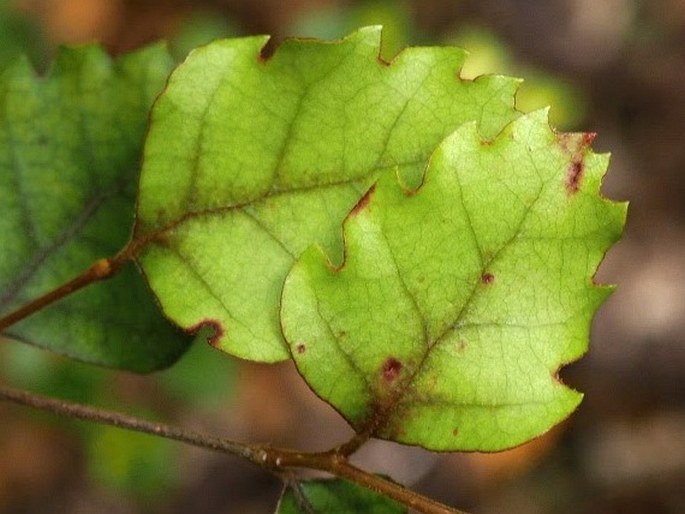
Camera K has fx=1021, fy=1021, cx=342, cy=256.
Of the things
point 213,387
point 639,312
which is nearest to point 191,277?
point 213,387

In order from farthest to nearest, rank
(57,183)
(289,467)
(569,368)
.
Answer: (569,368) → (57,183) → (289,467)

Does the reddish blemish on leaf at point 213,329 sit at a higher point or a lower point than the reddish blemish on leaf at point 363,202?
lower

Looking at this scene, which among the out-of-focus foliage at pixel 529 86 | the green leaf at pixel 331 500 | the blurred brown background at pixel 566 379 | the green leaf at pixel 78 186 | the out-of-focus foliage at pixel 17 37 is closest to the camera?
the green leaf at pixel 331 500

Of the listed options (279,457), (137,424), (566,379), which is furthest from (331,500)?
(566,379)

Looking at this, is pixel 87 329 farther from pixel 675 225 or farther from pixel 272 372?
pixel 675 225

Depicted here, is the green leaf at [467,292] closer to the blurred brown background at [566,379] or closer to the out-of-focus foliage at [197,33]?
the out-of-focus foliage at [197,33]

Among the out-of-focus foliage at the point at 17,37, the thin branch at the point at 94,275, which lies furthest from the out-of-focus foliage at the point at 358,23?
the thin branch at the point at 94,275

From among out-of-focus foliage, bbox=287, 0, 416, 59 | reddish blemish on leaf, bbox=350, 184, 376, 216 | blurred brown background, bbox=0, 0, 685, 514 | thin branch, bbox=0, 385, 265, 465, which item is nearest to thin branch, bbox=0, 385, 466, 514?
thin branch, bbox=0, 385, 265, 465
